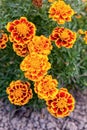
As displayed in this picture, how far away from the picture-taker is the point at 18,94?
2.74 m

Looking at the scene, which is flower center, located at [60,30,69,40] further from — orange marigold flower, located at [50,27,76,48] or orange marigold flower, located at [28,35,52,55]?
orange marigold flower, located at [28,35,52,55]

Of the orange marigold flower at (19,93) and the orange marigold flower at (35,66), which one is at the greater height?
the orange marigold flower at (35,66)

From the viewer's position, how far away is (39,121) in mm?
3127

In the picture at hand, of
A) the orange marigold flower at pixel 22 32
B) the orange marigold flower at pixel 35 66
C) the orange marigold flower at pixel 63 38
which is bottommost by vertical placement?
the orange marigold flower at pixel 35 66

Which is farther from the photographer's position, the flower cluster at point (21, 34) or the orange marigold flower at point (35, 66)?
the flower cluster at point (21, 34)

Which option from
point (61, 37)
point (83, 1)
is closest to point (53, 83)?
Answer: point (61, 37)

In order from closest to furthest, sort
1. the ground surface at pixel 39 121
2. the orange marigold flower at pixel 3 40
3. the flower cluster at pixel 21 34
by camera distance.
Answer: the flower cluster at pixel 21 34 → the orange marigold flower at pixel 3 40 → the ground surface at pixel 39 121

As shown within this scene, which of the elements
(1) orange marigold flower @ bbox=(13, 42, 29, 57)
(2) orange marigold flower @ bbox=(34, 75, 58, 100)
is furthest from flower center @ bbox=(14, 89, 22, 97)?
(1) orange marigold flower @ bbox=(13, 42, 29, 57)

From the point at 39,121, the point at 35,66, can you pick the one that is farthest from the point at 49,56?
the point at 39,121

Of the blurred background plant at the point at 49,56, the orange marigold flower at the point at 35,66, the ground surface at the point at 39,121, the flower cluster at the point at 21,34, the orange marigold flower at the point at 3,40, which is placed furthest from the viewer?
the ground surface at the point at 39,121

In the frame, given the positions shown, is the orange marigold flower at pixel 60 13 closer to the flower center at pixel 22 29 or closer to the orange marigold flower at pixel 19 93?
the flower center at pixel 22 29

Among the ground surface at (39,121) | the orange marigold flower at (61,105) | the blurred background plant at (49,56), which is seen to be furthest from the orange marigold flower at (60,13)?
the ground surface at (39,121)

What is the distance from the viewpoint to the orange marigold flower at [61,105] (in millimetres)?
2664

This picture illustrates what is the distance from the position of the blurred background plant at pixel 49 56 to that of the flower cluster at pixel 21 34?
0.24 meters
